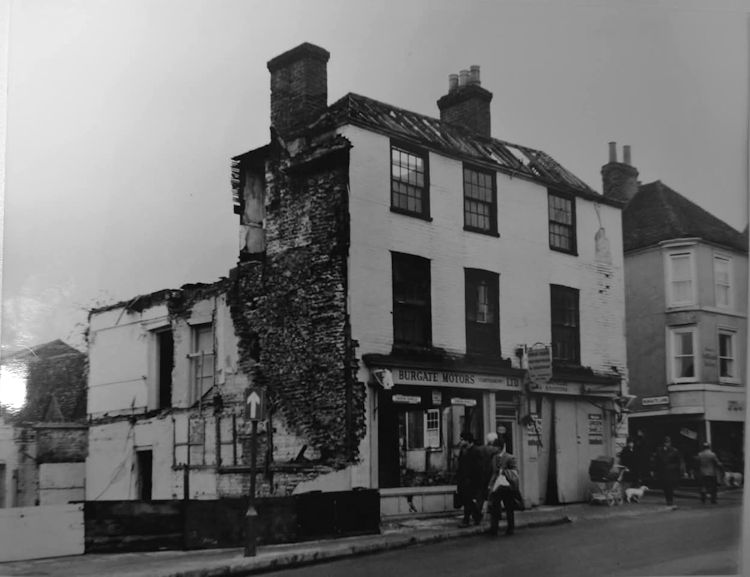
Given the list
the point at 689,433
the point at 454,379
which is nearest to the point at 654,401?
the point at 689,433

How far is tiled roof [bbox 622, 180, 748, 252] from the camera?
26.9 ft

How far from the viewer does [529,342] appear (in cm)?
811

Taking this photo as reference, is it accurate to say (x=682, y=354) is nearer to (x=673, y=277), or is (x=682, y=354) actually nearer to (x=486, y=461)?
(x=673, y=277)

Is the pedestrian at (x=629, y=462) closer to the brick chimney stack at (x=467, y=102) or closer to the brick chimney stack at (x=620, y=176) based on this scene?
the brick chimney stack at (x=620, y=176)

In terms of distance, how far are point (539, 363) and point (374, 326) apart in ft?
4.96

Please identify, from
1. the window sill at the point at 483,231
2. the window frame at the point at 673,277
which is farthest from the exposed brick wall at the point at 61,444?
the window frame at the point at 673,277

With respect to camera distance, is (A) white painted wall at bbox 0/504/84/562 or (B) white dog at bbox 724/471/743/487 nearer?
(A) white painted wall at bbox 0/504/84/562

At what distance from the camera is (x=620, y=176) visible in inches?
320

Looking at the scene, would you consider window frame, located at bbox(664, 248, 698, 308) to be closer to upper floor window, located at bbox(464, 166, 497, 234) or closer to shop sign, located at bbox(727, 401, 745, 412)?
shop sign, located at bbox(727, 401, 745, 412)

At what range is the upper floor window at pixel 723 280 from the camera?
26.9ft

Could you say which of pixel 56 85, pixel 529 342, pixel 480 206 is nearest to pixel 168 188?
pixel 56 85

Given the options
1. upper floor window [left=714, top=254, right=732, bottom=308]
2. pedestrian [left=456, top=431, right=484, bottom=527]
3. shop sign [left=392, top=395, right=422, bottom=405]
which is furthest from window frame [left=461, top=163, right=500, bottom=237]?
upper floor window [left=714, top=254, right=732, bottom=308]

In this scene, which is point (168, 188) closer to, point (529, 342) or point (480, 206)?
→ point (480, 206)

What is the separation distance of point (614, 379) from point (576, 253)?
1078 mm
